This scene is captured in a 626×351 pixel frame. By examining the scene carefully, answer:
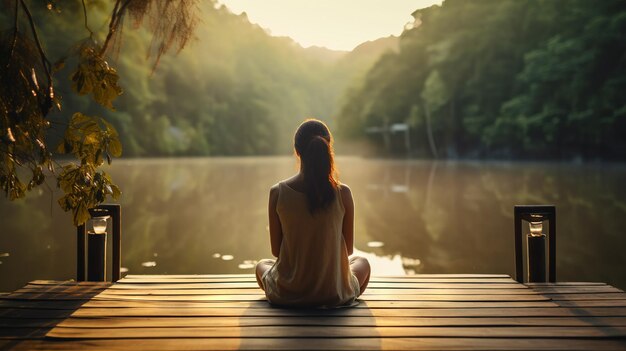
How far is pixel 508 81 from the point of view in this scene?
32.9 m

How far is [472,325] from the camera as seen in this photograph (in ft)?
8.34

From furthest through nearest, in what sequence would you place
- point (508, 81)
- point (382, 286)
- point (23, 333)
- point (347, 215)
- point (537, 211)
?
point (508, 81)
point (537, 211)
point (382, 286)
point (347, 215)
point (23, 333)

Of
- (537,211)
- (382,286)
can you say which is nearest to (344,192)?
(382,286)

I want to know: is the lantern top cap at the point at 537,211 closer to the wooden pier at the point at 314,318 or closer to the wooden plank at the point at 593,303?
the wooden pier at the point at 314,318

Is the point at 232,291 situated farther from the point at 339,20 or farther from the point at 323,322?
the point at 339,20

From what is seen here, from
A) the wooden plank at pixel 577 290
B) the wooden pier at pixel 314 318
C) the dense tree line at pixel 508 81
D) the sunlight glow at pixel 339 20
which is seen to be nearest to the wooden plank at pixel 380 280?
the wooden pier at pixel 314 318

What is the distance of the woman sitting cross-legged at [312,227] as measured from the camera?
8.58 ft

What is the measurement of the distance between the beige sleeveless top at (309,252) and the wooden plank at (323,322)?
0.15 m

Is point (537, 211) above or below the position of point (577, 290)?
above

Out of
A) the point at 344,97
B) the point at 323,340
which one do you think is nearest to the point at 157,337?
the point at 323,340

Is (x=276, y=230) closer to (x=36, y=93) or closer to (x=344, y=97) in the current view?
(x=36, y=93)

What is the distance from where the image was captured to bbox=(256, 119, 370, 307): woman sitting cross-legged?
103 inches

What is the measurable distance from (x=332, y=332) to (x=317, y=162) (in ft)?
2.45

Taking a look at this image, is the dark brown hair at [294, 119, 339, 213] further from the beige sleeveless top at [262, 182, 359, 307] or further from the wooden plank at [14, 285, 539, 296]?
the wooden plank at [14, 285, 539, 296]
